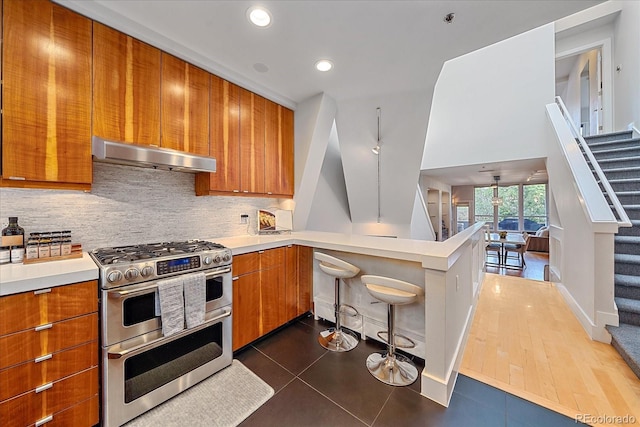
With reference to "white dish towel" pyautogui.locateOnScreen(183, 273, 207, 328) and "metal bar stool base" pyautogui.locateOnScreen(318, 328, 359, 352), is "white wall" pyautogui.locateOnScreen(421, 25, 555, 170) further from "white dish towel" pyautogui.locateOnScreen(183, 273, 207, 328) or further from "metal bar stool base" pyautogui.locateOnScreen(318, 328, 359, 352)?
"white dish towel" pyautogui.locateOnScreen(183, 273, 207, 328)

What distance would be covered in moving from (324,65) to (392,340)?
2572 millimetres

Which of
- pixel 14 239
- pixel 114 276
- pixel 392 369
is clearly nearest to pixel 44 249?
pixel 14 239

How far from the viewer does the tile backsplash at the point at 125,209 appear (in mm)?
1715

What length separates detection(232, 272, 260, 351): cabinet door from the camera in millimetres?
2150

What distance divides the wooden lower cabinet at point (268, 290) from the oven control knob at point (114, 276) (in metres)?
0.81

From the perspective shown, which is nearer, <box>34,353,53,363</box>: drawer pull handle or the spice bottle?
<box>34,353,53,363</box>: drawer pull handle

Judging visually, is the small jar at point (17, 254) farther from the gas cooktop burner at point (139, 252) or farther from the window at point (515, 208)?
the window at point (515, 208)

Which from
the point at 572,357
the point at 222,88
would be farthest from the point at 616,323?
the point at 222,88

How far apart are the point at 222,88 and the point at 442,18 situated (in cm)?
201

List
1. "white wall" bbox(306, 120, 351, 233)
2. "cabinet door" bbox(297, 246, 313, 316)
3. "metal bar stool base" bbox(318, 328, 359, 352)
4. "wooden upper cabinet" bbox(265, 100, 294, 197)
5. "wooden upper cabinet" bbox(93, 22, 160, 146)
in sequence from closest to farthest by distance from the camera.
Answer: "wooden upper cabinet" bbox(93, 22, 160, 146) → "metal bar stool base" bbox(318, 328, 359, 352) → "cabinet door" bbox(297, 246, 313, 316) → "wooden upper cabinet" bbox(265, 100, 294, 197) → "white wall" bbox(306, 120, 351, 233)

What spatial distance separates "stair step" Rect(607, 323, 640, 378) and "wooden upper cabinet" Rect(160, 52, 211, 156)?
396 centimetres

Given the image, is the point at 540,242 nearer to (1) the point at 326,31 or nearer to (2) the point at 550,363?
(2) the point at 550,363

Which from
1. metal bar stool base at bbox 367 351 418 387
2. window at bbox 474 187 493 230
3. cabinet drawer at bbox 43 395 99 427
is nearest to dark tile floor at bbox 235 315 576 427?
metal bar stool base at bbox 367 351 418 387

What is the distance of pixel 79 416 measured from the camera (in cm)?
138
